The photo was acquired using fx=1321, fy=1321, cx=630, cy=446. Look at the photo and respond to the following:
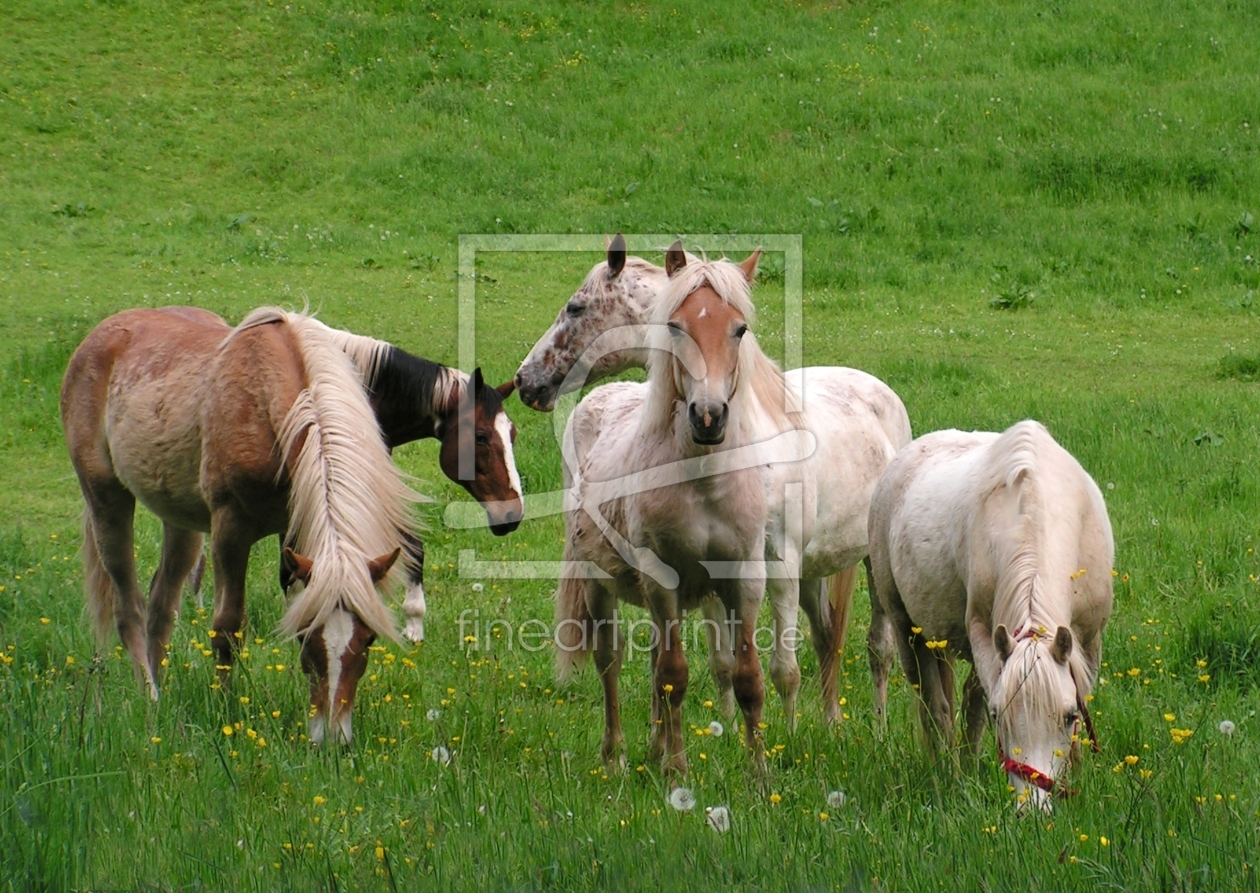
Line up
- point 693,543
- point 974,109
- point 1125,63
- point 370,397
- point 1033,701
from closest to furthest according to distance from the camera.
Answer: point 1033,701
point 693,543
point 370,397
point 974,109
point 1125,63

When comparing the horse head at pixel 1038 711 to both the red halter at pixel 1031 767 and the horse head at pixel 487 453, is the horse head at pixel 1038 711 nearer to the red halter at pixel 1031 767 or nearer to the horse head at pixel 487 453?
the red halter at pixel 1031 767

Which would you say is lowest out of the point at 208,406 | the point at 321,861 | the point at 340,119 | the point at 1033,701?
the point at 321,861

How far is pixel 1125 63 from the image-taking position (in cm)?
2138

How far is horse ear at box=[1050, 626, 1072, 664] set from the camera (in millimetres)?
3586

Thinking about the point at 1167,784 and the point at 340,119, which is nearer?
the point at 1167,784

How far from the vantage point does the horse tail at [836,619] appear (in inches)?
239

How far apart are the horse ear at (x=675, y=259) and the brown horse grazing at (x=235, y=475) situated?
142cm

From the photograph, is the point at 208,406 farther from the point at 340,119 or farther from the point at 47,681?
the point at 340,119

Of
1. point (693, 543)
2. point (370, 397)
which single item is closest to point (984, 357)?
point (370, 397)

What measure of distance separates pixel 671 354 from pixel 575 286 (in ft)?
37.1

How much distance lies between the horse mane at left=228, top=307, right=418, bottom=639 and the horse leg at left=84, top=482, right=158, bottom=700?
166 cm

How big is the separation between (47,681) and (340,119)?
1729cm

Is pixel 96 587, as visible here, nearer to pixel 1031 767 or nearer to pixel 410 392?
pixel 410 392

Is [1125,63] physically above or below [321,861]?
above
